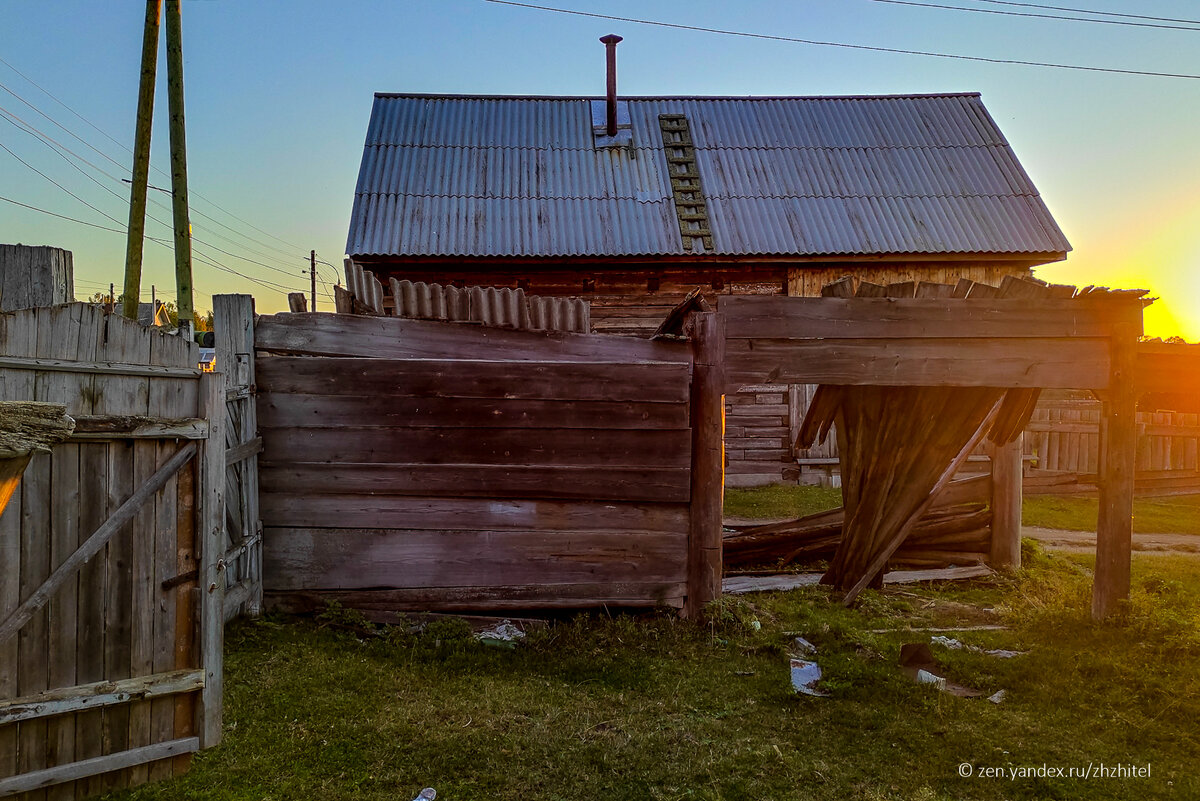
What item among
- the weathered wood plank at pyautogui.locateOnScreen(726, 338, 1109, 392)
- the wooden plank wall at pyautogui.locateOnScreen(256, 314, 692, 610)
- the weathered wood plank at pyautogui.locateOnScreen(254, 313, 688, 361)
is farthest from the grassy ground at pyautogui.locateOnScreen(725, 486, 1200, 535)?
the weathered wood plank at pyautogui.locateOnScreen(254, 313, 688, 361)

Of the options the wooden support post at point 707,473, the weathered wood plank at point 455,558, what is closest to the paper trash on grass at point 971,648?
the wooden support post at point 707,473

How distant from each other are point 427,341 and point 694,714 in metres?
3.31

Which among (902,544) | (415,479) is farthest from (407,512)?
(902,544)

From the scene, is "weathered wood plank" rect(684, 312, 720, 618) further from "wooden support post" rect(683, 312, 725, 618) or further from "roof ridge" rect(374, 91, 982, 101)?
"roof ridge" rect(374, 91, 982, 101)

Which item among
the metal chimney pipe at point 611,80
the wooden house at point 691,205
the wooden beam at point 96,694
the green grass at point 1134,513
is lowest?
the green grass at point 1134,513

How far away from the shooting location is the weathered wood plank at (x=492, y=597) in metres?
5.72

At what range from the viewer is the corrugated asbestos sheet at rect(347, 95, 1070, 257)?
526 inches

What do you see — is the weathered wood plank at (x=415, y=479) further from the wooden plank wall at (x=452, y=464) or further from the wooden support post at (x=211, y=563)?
the wooden support post at (x=211, y=563)

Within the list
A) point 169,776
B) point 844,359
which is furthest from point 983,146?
point 169,776

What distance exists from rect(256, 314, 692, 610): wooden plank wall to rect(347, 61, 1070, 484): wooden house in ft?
24.0

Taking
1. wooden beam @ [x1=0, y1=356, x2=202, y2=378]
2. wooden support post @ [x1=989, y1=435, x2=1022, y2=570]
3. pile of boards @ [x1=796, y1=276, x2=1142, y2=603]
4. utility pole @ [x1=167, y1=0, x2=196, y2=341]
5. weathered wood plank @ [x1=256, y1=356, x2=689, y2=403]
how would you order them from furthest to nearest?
1. utility pole @ [x1=167, y1=0, x2=196, y2=341]
2. wooden support post @ [x1=989, y1=435, x2=1022, y2=570]
3. pile of boards @ [x1=796, y1=276, x2=1142, y2=603]
4. weathered wood plank @ [x1=256, y1=356, x2=689, y2=403]
5. wooden beam @ [x1=0, y1=356, x2=202, y2=378]

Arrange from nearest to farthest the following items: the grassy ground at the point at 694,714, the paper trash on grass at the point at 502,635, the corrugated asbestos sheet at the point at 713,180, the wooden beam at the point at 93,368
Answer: the wooden beam at the point at 93,368 → the grassy ground at the point at 694,714 → the paper trash on grass at the point at 502,635 → the corrugated asbestos sheet at the point at 713,180

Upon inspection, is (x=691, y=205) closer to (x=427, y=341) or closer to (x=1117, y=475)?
(x=427, y=341)

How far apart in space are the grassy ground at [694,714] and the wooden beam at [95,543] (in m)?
1.00
